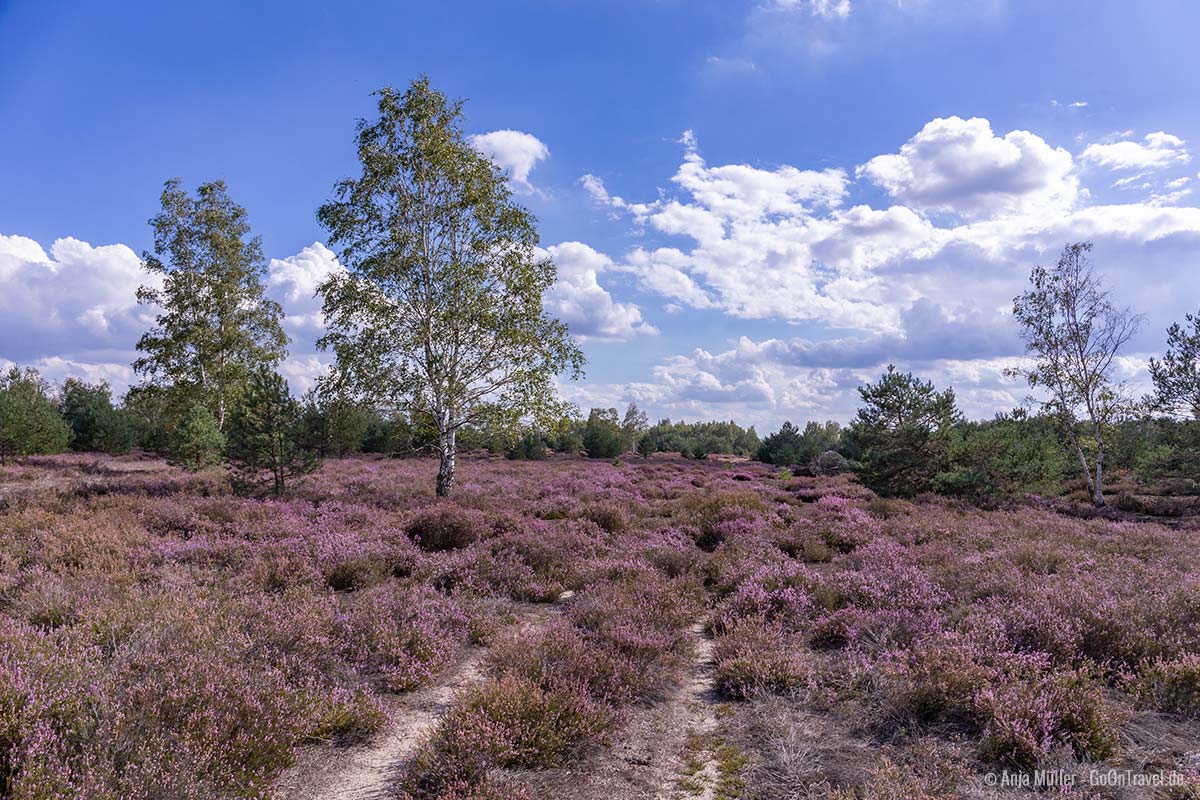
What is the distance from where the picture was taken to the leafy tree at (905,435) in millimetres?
21594

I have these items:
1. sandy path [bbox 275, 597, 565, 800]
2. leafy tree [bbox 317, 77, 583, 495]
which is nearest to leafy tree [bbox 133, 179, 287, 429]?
leafy tree [bbox 317, 77, 583, 495]

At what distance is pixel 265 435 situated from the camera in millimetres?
15398

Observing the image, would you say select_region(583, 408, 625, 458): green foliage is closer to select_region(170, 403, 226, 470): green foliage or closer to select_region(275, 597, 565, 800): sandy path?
select_region(170, 403, 226, 470): green foliage

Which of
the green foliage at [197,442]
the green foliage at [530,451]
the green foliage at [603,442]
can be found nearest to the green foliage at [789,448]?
the green foliage at [603,442]

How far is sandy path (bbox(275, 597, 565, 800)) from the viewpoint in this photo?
397 cm

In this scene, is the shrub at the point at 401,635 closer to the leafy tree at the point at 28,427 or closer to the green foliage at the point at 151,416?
the green foliage at the point at 151,416

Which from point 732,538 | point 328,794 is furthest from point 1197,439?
point 328,794

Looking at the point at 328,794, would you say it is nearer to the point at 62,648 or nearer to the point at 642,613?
the point at 62,648

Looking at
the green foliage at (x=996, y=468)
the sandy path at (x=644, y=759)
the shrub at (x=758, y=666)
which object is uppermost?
the green foliage at (x=996, y=468)

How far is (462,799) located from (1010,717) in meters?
4.36

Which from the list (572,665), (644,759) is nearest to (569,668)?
(572,665)

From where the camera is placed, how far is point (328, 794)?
395 cm

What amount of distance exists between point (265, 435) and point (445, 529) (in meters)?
7.41

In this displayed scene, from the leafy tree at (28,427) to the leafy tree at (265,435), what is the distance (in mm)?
21964
